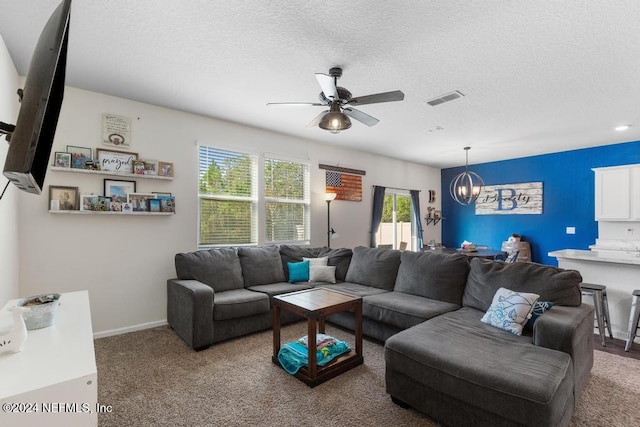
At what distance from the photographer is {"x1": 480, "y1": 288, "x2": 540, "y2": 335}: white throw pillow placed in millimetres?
2277

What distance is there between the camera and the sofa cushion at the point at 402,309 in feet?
9.23

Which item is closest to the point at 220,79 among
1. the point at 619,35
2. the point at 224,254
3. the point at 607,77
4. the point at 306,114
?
the point at 306,114

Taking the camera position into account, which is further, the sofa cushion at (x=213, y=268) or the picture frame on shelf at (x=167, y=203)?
the picture frame on shelf at (x=167, y=203)

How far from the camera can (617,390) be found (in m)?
2.28

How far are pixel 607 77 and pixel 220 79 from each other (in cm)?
367

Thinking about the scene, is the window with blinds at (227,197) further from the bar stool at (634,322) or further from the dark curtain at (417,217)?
the bar stool at (634,322)

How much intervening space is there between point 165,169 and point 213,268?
1.32m

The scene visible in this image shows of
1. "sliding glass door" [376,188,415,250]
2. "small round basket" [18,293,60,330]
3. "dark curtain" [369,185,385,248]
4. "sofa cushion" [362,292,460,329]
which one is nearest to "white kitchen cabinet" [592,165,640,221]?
"sliding glass door" [376,188,415,250]

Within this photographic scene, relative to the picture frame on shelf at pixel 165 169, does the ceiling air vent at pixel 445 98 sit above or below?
above

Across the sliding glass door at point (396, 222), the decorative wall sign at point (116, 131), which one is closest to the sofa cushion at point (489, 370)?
the decorative wall sign at point (116, 131)

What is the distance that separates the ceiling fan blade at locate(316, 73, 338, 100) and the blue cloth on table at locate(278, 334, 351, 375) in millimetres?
2113

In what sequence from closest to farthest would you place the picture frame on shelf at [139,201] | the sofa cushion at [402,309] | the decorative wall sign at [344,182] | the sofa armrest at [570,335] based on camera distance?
1. the sofa armrest at [570,335]
2. the sofa cushion at [402,309]
3. the picture frame on shelf at [139,201]
4. the decorative wall sign at [344,182]

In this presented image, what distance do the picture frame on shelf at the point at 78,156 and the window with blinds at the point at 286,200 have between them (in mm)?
2179

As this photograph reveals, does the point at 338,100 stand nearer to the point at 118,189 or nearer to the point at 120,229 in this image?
the point at 118,189
